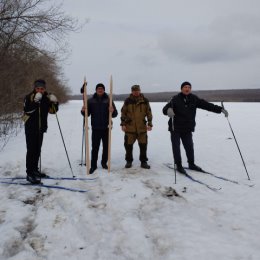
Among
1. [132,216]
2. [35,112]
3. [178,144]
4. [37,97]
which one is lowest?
[132,216]

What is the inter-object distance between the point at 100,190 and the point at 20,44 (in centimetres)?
979

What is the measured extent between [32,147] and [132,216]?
2.84 meters

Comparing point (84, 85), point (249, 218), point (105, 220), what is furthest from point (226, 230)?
point (84, 85)

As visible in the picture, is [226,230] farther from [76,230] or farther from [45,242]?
[45,242]

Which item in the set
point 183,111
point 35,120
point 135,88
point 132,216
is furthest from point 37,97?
point 183,111

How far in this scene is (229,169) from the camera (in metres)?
7.87

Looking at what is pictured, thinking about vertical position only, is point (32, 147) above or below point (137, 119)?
below

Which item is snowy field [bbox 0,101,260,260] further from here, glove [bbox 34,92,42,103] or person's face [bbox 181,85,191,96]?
person's face [bbox 181,85,191,96]

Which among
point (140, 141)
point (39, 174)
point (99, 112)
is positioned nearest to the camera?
point (39, 174)

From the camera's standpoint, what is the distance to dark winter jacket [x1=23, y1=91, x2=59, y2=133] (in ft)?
21.9

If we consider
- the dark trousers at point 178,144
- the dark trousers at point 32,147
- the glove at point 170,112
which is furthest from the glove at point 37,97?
the dark trousers at point 178,144

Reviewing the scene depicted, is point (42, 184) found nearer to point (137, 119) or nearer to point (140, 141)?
point (140, 141)

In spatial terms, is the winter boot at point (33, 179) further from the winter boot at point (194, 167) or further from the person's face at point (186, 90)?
the person's face at point (186, 90)

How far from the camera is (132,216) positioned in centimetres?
500
